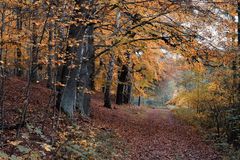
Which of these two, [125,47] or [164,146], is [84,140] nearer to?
[164,146]

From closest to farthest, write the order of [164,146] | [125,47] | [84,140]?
[84,140] < [164,146] < [125,47]

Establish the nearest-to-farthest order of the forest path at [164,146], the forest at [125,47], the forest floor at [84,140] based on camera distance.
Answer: the forest floor at [84,140], the forest at [125,47], the forest path at [164,146]

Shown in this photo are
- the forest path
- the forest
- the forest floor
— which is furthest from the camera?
the forest path

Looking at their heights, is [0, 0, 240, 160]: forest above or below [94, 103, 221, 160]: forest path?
above

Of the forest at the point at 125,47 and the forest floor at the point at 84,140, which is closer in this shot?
the forest floor at the point at 84,140

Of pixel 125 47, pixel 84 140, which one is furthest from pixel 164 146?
pixel 84 140

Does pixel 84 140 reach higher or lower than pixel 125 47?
lower

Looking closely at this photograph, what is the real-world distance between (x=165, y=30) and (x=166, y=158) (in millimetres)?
4462

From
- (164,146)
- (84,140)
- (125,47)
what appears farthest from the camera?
(125,47)

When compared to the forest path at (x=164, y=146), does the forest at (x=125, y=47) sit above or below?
above

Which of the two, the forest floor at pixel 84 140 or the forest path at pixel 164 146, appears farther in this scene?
the forest path at pixel 164 146

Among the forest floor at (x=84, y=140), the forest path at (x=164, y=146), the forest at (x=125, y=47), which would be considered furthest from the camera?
the forest path at (x=164, y=146)

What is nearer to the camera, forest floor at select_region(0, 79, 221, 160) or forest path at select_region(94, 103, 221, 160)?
forest floor at select_region(0, 79, 221, 160)

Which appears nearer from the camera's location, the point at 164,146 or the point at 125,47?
the point at 164,146
